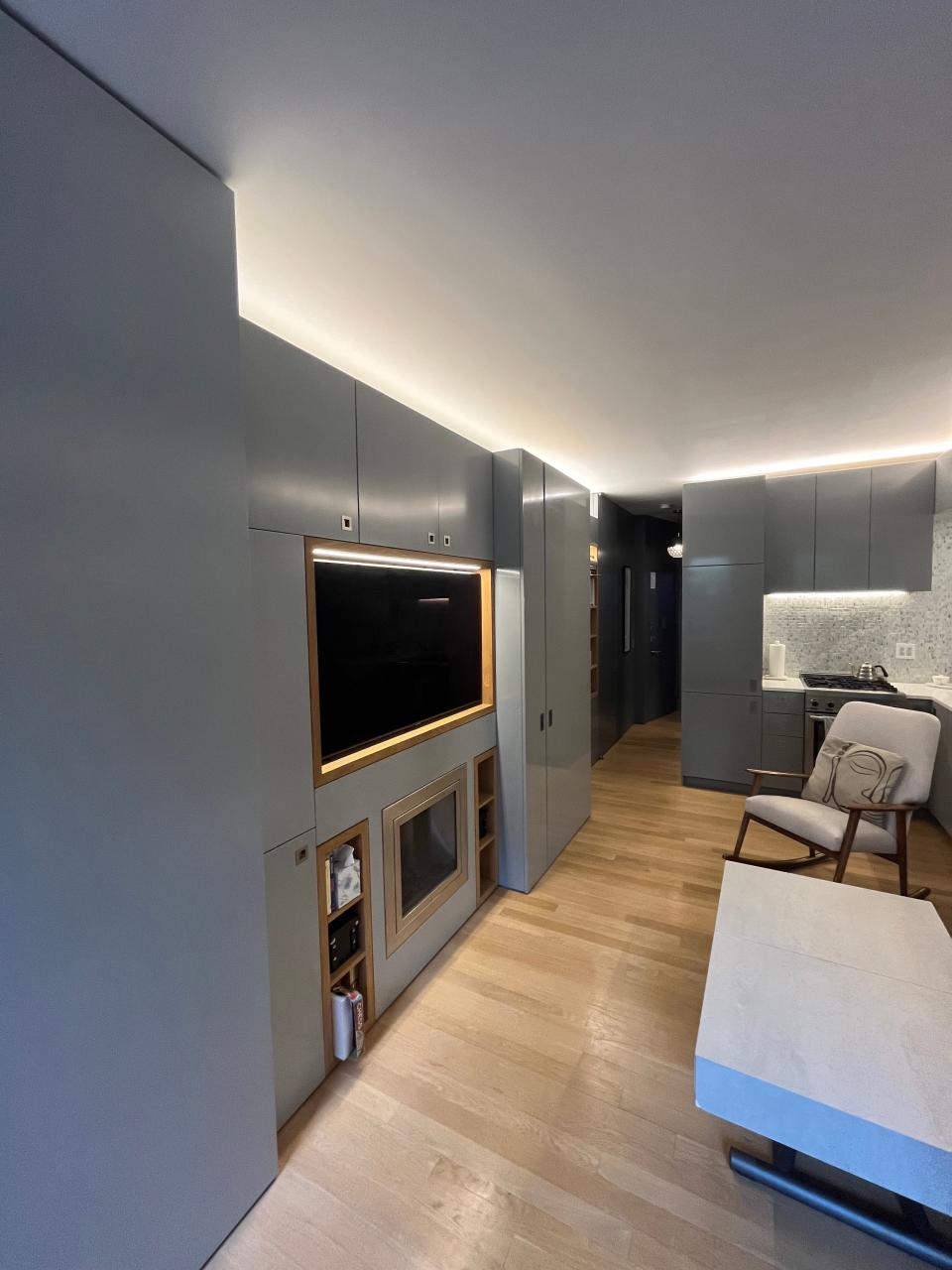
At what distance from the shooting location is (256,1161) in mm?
1379

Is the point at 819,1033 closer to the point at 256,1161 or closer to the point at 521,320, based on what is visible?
the point at 256,1161

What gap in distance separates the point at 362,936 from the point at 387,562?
146 cm

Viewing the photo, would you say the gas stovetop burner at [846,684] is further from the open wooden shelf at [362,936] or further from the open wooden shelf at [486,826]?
the open wooden shelf at [362,936]

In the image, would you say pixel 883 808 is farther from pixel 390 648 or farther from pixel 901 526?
pixel 901 526

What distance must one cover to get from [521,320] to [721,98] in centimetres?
92

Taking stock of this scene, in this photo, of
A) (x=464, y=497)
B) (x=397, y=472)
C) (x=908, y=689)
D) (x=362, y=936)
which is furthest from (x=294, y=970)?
(x=908, y=689)

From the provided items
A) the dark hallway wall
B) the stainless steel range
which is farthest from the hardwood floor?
the dark hallway wall

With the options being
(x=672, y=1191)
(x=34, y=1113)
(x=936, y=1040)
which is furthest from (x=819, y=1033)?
(x=34, y=1113)

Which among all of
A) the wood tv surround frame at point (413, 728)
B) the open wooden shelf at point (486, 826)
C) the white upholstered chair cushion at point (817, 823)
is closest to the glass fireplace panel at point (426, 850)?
the open wooden shelf at point (486, 826)

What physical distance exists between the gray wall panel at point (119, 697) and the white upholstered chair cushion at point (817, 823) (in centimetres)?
272

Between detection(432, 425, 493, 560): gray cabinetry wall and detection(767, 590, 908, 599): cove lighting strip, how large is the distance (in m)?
3.16

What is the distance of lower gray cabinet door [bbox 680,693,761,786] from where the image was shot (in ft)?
14.3

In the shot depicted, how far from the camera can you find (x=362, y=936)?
1934mm

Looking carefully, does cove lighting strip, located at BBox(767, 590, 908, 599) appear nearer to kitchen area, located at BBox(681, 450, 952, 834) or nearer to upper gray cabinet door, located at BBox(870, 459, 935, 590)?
kitchen area, located at BBox(681, 450, 952, 834)
